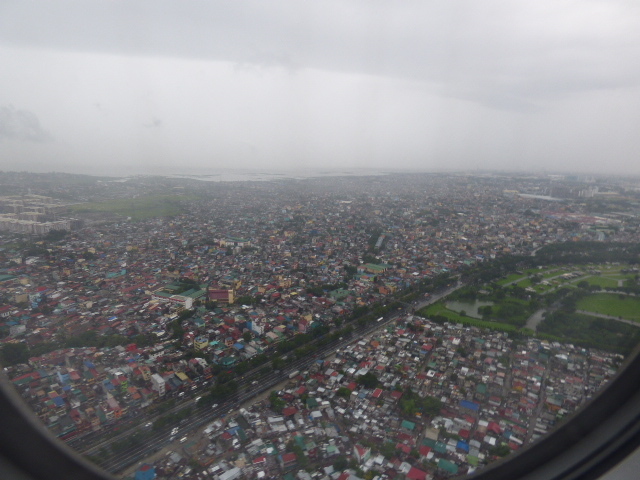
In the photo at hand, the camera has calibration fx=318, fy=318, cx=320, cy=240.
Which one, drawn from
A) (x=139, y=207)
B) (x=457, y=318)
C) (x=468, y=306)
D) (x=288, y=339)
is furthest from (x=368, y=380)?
(x=139, y=207)

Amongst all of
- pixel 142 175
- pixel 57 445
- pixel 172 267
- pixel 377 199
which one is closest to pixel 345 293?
pixel 172 267

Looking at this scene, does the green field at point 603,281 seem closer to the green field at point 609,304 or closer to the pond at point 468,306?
the green field at point 609,304

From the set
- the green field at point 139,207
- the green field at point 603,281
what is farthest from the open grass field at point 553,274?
the green field at point 139,207

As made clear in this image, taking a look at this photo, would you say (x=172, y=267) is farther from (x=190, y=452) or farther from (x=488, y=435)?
(x=488, y=435)

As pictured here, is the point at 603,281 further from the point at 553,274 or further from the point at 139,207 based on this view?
the point at 139,207

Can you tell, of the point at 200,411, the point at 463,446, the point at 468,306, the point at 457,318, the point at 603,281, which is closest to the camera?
the point at 463,446
